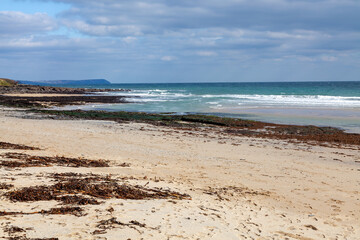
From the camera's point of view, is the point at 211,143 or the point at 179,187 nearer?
the point at 179,187

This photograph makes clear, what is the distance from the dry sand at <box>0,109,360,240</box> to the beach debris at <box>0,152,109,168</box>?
0.45 m

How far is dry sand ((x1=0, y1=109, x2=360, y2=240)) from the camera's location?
15.2ft

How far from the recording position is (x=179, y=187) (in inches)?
273

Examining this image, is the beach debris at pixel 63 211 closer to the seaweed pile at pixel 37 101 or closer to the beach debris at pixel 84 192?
the beach debris at pixel 84 192

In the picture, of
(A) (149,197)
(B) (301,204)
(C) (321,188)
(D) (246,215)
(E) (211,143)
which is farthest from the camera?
(E) (211,143)

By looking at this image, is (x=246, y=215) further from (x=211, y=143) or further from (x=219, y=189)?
(x=211, y=143)

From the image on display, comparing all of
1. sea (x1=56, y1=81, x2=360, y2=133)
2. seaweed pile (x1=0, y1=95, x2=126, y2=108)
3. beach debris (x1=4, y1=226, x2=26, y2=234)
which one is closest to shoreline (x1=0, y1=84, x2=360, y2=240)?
beach debris (x1=4, y1=226, x2=26, y2=234)

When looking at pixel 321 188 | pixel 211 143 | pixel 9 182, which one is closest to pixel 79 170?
pixel 9 182

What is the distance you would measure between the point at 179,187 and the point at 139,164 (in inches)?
99.0

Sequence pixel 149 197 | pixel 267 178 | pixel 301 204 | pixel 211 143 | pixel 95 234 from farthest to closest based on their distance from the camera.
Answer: pixel 211 143
pixel 267 178
pixel 301 204
pixel 149 197
pixel 95 234

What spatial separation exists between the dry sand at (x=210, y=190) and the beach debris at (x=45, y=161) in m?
0.45

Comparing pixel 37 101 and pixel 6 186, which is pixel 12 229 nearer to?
pixel 6 186

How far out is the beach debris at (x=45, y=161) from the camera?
25.2 ft

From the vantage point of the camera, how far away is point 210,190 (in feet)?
22.7
